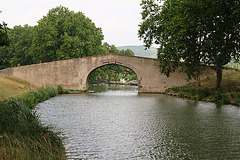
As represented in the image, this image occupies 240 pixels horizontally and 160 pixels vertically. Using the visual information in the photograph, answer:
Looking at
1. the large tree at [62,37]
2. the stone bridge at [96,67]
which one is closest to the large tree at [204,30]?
the stone bridge at [96,67]

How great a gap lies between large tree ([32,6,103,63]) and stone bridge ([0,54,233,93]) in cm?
348

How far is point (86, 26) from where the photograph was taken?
42031mm

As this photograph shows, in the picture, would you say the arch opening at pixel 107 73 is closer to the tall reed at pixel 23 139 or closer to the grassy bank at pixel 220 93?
the grassy bank at pixel 220 93

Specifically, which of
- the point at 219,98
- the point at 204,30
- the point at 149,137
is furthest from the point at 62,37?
the point at 149,137

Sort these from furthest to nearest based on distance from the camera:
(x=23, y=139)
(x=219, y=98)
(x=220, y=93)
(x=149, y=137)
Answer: (x=220, y=93)
(x=219, y=98)
(x=149, y=137)
(x=23, y=139)

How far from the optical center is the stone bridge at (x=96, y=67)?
33281 mm

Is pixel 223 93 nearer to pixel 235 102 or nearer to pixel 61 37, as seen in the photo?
pixel 235 102

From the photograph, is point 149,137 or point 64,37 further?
point 64,37

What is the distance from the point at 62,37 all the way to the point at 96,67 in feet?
27.4

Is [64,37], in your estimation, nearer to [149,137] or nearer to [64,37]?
[64,37]

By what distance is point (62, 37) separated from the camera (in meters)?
38.3

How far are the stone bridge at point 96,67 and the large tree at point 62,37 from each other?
11.4 ft

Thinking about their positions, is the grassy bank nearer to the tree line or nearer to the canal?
the canal

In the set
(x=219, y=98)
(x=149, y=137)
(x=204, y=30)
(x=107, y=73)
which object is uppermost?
(x=204, y=30)
